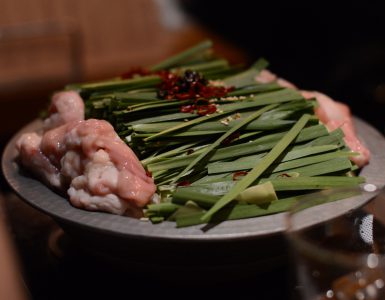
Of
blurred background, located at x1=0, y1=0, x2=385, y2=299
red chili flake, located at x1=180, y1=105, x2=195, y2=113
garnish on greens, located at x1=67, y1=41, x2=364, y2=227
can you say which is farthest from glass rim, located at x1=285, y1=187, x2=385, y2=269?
blurred background, located at x1=0, y1=0, x2=385, y2=299

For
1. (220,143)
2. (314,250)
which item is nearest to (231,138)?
(220,143)

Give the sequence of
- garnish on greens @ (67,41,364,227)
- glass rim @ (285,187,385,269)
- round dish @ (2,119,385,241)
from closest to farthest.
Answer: glass rim @ (285,187,385,269) → round dish @ (2,119,385,241) → garnish on greens @ (67,41,364,227)

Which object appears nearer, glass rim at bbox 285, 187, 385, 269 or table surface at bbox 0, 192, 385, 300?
glass rim at bbox 285, 187, 385, 269

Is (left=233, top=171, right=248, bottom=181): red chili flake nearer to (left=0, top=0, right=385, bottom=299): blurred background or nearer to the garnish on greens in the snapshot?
the garnish on greens

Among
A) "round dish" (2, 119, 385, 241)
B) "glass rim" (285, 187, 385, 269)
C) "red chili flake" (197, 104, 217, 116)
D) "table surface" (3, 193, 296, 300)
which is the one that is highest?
"red chili flake" (197, 104, 217, 116)

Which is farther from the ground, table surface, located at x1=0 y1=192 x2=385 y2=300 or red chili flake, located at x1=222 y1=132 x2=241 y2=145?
red chili flake, located at x1=222 y1=132 x2=241 y2=145

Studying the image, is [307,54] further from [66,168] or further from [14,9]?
[66,168]

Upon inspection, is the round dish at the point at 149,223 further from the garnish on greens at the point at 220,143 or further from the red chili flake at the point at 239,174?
the red chili flake at the point at 239,174

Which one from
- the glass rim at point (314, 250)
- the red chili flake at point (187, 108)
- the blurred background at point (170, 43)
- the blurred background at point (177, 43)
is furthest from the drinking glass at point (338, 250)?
the blurred background at point (170, 43)
